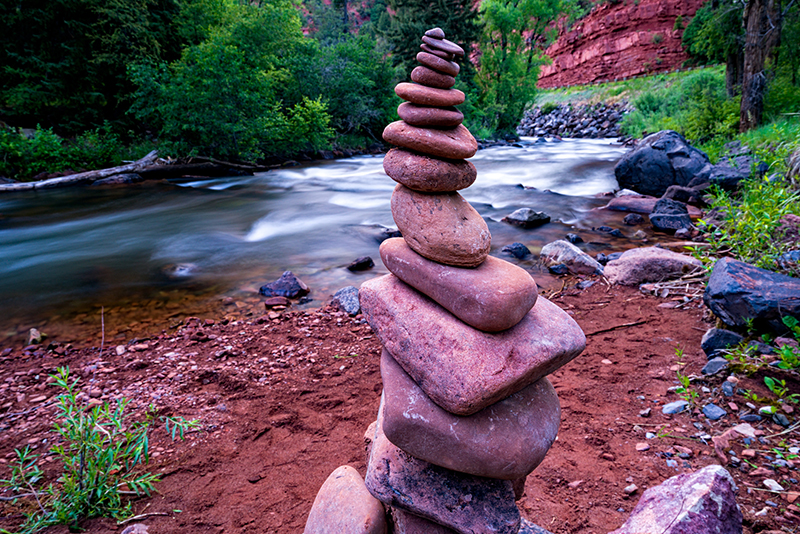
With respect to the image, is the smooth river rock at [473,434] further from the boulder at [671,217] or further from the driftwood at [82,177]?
the driftwood at [82,177]

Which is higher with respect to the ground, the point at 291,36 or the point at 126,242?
the point at 291,36

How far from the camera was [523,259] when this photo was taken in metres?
7.57

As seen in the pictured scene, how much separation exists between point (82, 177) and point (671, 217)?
17713mm

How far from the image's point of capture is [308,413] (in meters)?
3.48

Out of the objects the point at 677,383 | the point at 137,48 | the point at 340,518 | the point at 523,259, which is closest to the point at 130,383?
the point at 340,518

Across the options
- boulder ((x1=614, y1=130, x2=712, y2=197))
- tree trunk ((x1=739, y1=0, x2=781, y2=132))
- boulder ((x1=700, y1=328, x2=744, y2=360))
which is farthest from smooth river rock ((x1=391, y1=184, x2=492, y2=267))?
tree trunk ((x1=739, y1=0, x2=781, y2=132))

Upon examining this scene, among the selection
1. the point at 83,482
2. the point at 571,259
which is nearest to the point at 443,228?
the point at 83,482

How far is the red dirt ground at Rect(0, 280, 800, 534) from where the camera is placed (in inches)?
98.1

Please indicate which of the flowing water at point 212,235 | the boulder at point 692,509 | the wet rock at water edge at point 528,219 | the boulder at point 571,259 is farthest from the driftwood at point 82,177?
the boulder at point 692,509

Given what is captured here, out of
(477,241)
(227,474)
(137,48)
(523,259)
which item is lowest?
(523,259)

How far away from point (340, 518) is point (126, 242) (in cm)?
928

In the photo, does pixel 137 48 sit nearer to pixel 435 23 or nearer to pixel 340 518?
pixel 435 23

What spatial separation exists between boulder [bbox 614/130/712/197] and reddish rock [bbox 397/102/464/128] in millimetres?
10859

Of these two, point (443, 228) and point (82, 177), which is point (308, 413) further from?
point (82, 177)
